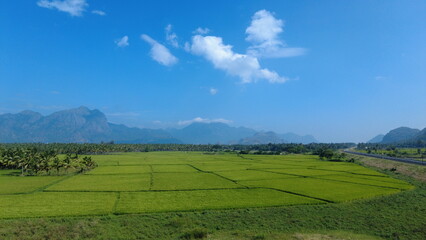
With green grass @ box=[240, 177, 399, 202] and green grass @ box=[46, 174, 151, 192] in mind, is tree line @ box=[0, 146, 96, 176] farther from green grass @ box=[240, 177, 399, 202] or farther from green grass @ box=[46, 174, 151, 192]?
green grass @ box=[240, 177, 399, 202]

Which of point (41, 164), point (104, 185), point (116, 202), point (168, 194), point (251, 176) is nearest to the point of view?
point (116, 202)

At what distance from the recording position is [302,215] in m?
30.3

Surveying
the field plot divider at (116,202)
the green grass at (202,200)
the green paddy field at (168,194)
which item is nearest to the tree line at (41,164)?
the green paddy field at (168,194)

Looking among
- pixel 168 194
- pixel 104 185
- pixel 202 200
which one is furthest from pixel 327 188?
pixel 104 185

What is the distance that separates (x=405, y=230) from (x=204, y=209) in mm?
19166

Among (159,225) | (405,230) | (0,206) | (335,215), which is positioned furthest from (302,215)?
(0,206)

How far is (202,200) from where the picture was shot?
116 ft

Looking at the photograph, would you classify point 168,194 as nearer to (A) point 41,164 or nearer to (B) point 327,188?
(B) point 327,188

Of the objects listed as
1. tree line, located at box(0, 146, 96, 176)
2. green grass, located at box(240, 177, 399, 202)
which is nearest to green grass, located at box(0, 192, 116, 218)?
green grass, located at box(240, 177, 399, 202)

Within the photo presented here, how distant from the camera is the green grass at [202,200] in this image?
3186cm

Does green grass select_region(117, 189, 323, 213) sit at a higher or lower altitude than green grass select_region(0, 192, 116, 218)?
higher

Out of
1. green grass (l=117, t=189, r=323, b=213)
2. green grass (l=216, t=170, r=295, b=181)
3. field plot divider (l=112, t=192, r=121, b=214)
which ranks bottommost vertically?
field plot divider (l=112, t=192, r=121, b=214)

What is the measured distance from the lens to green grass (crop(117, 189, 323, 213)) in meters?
31.9

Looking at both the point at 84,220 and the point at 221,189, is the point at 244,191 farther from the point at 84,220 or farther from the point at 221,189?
the point at 84,220
